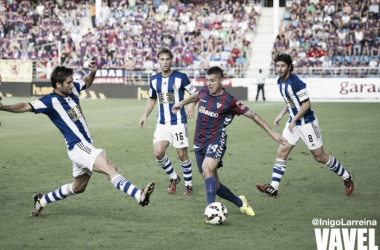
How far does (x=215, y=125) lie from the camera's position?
8.52 metres

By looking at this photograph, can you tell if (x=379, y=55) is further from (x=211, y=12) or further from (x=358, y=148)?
(x=358, y=148)

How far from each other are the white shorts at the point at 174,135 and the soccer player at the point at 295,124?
1511mm

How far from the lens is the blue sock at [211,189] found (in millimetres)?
8047

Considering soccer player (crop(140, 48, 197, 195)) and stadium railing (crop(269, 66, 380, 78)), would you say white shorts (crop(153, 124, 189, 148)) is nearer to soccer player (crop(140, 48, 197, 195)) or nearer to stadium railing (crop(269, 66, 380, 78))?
soccer player (crop(140, 48, 197, 195))

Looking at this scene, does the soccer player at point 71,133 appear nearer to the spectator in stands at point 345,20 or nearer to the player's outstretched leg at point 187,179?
the player's outstretched leg at point 187,179

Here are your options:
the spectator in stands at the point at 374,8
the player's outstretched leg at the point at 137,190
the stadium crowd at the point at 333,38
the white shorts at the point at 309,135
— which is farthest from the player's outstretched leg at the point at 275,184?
the spectator in stands at the point at 374,8

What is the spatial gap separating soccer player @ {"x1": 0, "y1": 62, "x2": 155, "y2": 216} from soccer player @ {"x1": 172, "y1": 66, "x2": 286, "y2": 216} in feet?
3.77

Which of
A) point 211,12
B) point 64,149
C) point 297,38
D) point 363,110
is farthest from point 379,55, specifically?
point 64,149

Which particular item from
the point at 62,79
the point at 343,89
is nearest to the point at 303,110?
the point at 62,79

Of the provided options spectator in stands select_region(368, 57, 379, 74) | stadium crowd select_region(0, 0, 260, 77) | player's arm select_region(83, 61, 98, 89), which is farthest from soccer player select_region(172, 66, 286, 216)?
stadium crowd select_region(0, 0, 260, 77)

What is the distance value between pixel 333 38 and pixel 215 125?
1186 inches

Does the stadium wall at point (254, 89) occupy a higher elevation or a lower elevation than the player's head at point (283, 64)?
lower

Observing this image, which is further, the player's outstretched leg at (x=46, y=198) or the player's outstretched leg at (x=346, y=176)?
the player's outstretched leg at (x=346, y=176)

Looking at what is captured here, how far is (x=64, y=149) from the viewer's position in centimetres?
1558
